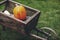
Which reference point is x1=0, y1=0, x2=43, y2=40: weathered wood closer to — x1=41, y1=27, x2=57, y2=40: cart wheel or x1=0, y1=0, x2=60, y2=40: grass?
x1=41, y1=27, x2=57, y2=40: cart wheel

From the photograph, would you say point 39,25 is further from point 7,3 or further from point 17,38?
point 7,3

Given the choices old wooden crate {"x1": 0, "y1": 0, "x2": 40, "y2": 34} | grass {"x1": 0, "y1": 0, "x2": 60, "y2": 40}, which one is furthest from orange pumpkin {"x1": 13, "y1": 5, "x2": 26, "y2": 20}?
grass {"x1": 0, "y1": 0, "x2": 60, "y2": 40}

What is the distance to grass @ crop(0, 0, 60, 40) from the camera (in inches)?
174

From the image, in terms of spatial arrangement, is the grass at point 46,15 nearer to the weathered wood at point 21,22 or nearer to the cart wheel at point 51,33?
the cart wheel at point 51,33

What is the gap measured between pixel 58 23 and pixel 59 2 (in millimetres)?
1222

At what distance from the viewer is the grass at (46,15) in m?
4.41

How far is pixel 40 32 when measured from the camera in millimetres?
4145

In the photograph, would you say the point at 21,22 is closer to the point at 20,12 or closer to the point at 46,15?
the point at 20,12

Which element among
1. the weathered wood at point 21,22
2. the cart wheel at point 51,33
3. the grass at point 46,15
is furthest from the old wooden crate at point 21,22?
the grass at point 46,15

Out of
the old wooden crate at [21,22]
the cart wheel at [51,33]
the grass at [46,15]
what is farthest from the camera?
the grass at [46,15]

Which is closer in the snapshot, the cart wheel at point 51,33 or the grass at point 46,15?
the cart wheel at point 51,33

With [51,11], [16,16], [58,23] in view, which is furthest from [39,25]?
[16,16]

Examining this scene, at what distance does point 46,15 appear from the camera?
17.3 ft

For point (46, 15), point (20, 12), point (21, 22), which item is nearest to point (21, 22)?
point (21, 22)
